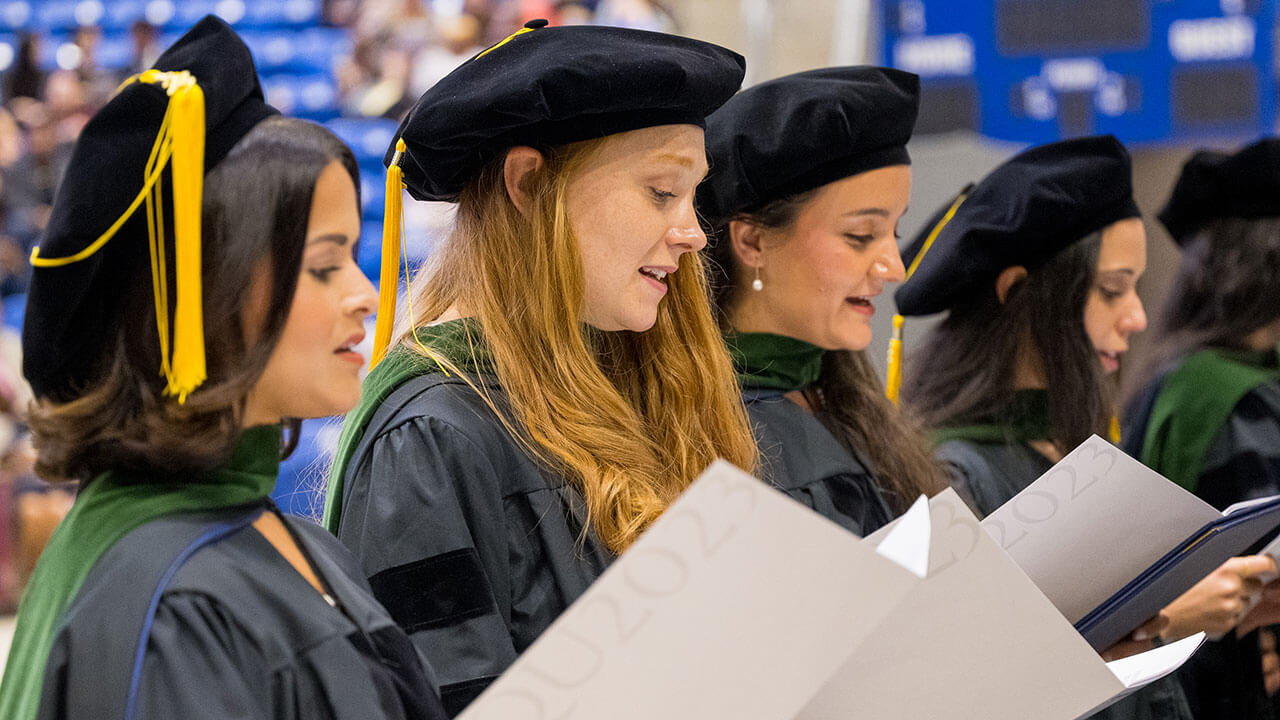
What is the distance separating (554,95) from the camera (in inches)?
65.6

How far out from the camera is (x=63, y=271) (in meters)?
1.14

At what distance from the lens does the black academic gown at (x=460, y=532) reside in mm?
1533

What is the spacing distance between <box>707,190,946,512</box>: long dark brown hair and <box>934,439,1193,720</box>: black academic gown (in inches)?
4.8

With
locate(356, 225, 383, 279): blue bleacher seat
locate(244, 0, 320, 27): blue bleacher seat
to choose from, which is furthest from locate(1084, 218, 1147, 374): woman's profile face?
locate(244, 0, 320, 27): blue bleacher seat

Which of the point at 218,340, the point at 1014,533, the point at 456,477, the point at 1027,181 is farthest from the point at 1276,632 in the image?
the point at 218,340

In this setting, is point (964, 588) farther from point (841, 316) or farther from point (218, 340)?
point (841, 316)

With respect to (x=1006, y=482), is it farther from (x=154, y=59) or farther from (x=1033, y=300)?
(x=154, y=59)

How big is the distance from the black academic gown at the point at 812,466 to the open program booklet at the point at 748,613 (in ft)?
2.79

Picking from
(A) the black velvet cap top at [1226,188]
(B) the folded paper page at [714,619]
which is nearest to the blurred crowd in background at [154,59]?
(A) the black velvet cap top at [1226,188]

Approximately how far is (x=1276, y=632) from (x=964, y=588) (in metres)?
2.15

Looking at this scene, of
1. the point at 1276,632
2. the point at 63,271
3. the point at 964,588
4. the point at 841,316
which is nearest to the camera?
the point at 63,271

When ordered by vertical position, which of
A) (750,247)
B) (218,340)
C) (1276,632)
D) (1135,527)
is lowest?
(1276,632)

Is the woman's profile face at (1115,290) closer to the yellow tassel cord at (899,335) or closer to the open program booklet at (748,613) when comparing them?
the yellow tassel cord at (899,335)

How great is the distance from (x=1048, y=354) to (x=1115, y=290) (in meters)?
0.20
